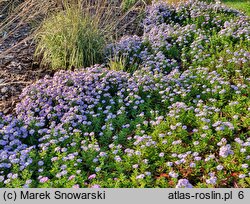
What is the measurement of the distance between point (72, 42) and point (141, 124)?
2.02 metres

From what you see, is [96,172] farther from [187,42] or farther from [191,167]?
[187,42]

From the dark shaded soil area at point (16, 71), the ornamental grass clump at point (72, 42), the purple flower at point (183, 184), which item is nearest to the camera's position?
the purple flower at point (183, 184)

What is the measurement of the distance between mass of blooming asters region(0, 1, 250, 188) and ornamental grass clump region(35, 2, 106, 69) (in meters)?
0.24

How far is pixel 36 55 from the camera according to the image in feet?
20.9

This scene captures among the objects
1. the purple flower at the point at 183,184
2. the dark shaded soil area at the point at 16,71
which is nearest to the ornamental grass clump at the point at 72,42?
the dark shaded soil area at the point at 16,71

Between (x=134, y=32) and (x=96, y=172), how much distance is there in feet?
13.9

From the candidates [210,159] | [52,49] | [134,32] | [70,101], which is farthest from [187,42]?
[210,159]

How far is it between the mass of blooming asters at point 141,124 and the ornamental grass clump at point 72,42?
239 mm

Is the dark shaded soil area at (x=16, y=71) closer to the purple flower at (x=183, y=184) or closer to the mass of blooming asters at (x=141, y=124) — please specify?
the mass of blooming asters at (x=141, y=124)

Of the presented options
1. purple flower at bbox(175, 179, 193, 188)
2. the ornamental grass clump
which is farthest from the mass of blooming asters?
the ornamental grass clump

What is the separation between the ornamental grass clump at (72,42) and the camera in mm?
5938

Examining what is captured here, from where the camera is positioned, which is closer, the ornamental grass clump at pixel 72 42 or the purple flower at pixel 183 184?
the purple flower at pixel 183 184

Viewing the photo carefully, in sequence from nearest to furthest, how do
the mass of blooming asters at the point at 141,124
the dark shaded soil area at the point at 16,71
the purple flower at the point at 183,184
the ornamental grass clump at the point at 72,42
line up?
the purple flower at the point at 183,184, the mass of blooming asters at the point at 141,124, the dark shaded soil area at the point at 16,71, the ornamental grass clump at the point at 72,42

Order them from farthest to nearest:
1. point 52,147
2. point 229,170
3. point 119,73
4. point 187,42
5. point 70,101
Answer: point 187,42, point 119,73, point 70,101, point 52,147, point 229,170
